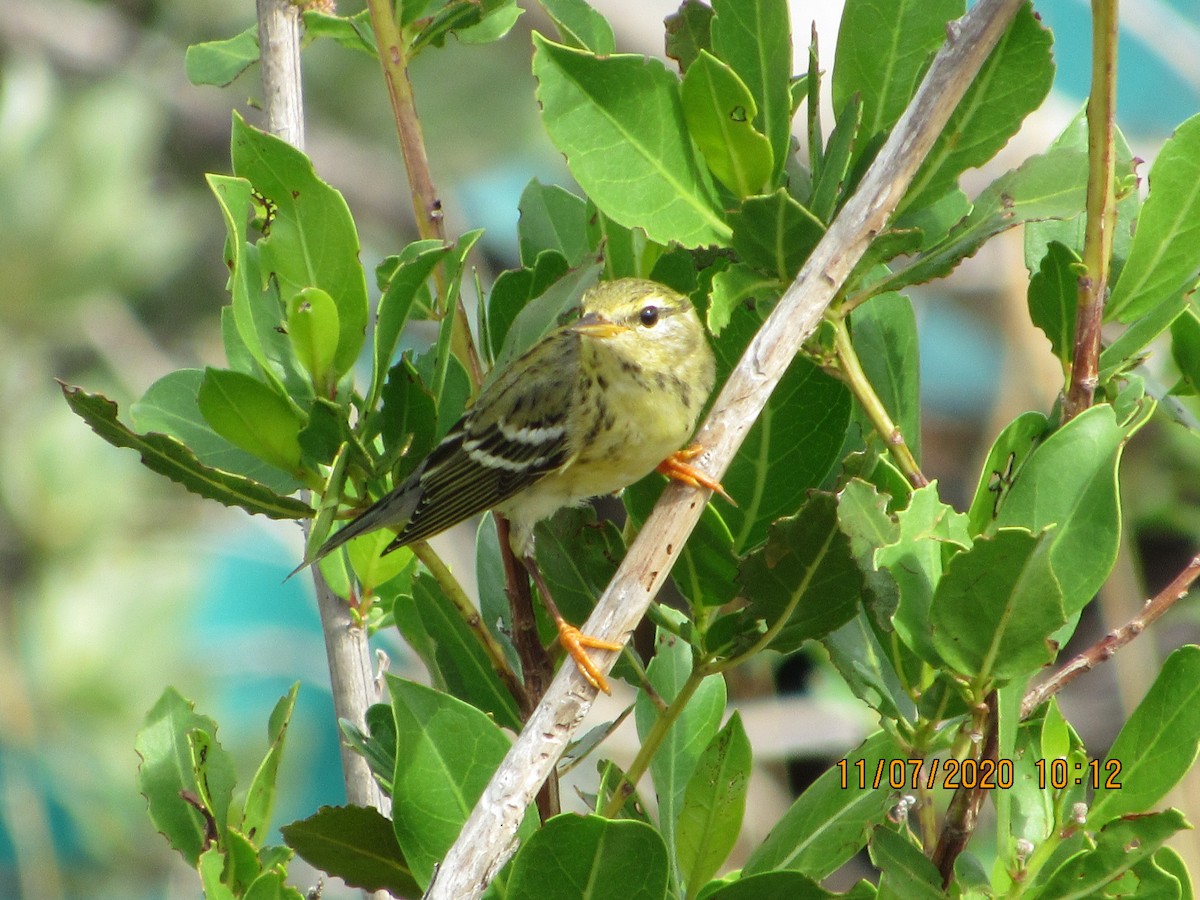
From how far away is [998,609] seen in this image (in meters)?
1.12

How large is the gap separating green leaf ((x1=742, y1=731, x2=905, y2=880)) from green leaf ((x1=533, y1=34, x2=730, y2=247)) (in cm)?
61

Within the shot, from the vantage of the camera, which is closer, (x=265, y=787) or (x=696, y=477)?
(x=696, y=477)

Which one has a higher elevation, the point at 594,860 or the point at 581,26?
the point at 581,26

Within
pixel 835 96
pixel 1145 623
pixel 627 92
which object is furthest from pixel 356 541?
pixel 1145 623

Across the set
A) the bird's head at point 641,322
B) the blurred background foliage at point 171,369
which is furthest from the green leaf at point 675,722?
the blurred background foliage at point 171,369

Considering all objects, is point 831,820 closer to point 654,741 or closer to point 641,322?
point 654,741

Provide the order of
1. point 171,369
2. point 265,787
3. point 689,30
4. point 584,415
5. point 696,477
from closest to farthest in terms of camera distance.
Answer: point 696,477, point 265,787, point 689,30, point 584,415, point 171,369

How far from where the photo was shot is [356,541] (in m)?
1.78

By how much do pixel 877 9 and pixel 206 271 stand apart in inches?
259

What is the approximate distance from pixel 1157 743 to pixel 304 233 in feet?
3.36

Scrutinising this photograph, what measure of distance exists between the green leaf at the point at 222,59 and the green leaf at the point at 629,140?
27.9 inches

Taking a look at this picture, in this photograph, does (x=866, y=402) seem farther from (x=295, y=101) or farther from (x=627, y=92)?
(x=295, y=101)

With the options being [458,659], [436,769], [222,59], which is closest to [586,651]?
[436,769]

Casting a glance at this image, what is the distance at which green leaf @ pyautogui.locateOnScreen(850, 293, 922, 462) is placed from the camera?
1.47 meters
